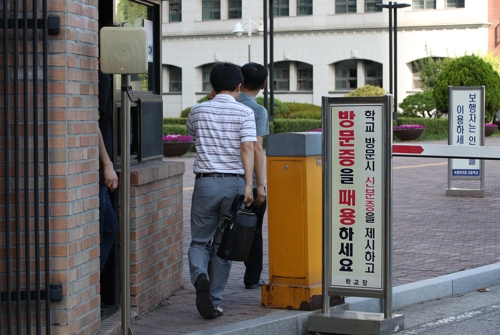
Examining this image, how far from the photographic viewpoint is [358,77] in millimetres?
50438

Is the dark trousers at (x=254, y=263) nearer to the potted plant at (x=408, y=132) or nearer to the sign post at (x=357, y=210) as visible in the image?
the sign post at (x=357, y=210)

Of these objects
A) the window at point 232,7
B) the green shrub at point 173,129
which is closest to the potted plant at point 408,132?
the green shrub at point 173,129

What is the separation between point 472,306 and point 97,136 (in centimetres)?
362

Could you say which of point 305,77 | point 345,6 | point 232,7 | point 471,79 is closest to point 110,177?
point 471,79

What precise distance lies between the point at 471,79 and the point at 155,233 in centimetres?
3054

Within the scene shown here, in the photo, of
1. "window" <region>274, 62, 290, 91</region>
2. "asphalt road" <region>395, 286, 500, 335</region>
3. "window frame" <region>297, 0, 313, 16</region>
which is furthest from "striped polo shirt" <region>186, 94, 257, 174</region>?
"window" <region>274, 62, 290, 91</region>

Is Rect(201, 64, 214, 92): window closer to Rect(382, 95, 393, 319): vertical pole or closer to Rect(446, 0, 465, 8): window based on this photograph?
Rect(446, 0, 465, 8): window

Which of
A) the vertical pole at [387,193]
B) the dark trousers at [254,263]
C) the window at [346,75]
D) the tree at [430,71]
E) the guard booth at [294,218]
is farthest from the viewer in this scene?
the window at [346,75]

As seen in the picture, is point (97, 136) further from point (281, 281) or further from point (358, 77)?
point (358, 77)

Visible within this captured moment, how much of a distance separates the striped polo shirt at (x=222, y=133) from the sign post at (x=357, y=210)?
A: 0.55 meters

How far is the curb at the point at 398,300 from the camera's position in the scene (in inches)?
230

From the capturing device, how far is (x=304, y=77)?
173ft

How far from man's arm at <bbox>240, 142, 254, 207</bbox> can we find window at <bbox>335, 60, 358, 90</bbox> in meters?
45.5

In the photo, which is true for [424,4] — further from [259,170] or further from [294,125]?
[259,170]
